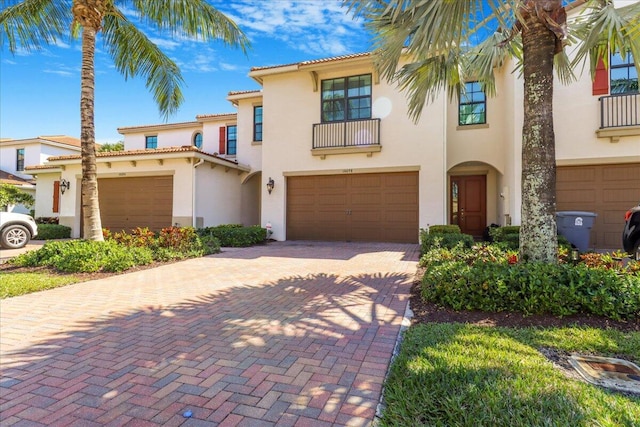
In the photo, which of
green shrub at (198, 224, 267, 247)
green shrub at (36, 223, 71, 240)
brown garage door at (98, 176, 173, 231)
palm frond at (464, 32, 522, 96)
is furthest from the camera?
green shrub at (36, 223, 71, 240)

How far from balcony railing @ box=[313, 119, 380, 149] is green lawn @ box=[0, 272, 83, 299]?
9.11m

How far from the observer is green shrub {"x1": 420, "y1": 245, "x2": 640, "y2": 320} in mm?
3770

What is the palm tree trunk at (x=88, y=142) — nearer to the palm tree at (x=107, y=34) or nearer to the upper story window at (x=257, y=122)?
the palm tree at (x=107, y=34)

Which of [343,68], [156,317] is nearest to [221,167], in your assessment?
[343,68]

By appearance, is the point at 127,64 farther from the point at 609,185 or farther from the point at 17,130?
the point at 17,130

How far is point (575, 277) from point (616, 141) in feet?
27.7

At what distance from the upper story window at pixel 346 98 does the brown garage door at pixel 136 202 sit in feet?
23.7

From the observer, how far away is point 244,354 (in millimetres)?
3104

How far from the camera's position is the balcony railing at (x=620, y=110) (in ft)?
30.5

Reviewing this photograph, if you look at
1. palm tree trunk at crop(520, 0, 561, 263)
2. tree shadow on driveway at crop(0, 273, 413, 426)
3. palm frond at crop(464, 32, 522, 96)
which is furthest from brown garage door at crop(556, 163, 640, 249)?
tree shadow on driveway at crop(0, 273, 413, 426)

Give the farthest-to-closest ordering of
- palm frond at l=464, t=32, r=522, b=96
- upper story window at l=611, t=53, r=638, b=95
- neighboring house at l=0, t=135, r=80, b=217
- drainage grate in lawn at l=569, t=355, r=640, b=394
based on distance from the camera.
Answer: neighboring house at l=0, t=135, r=80, b=217 → upper story window at l=611, t=53, r=638, b=95 → palm frond at l=464, t=32, r=522, b=96 → drainage grate in lawn at l=569, t=355, r=640, b=394

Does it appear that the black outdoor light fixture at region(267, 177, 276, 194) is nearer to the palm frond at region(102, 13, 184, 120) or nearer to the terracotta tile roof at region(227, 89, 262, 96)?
the palm frond at region(102, 13, 184, 120)

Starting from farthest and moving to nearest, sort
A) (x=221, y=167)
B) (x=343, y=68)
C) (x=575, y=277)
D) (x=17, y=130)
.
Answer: (x=17, y=130), (x=221, y=167), (x=343, y=68), (x=575, y=277)

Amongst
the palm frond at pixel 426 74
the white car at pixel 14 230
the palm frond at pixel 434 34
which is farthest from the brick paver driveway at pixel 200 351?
the white car at pixel 14 230
